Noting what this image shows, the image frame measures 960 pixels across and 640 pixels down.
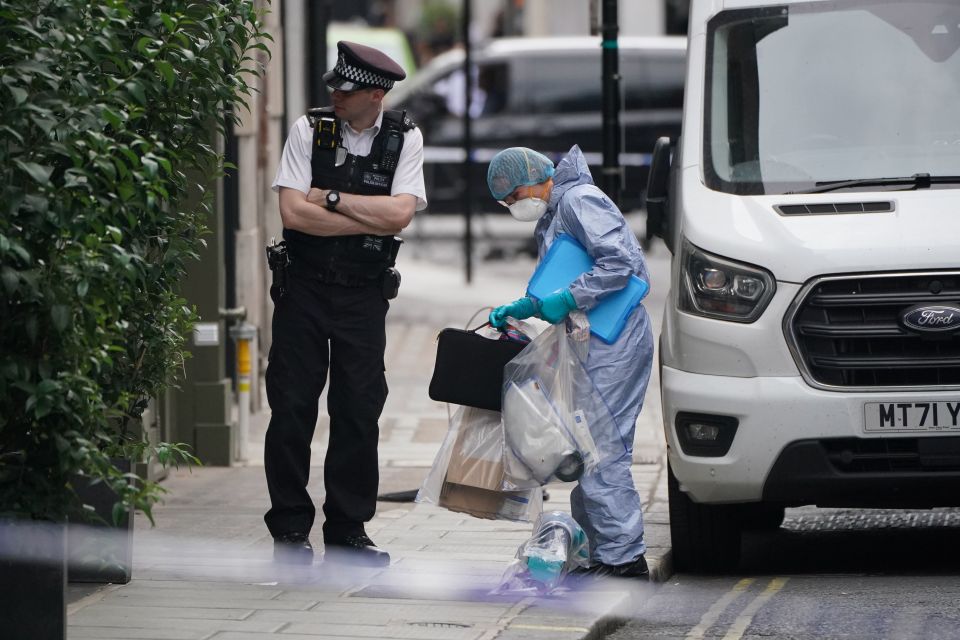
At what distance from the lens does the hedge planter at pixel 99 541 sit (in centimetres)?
614

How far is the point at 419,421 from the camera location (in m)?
11.6

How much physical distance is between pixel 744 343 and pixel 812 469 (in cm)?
51

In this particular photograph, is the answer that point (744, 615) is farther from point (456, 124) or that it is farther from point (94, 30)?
point (456, 124)

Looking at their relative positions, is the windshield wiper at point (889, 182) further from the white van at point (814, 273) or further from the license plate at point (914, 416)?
the license plate at point (914, 416)

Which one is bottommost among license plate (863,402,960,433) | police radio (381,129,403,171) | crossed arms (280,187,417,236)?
license plate (863,402,960,433)

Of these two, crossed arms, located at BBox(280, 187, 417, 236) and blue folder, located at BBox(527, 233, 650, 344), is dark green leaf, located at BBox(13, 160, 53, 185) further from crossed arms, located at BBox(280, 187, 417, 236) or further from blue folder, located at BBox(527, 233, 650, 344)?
blue folder, located at BBox(527, 233, 650, 344)

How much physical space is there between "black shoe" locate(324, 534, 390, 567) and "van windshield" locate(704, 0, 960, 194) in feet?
6.22

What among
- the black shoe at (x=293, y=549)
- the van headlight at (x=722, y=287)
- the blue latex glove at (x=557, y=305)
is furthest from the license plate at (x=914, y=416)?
the black shoe at (x=293, y=549)

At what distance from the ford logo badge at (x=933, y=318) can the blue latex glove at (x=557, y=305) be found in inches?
46.8

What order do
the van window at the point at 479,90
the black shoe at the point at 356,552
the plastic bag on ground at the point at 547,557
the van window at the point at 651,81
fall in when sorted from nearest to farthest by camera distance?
the plastic bag on ground at the point at 547,557
the black shoe at the point at 356,552
the van window at the point at 651,81
the van window at the point at 479,90

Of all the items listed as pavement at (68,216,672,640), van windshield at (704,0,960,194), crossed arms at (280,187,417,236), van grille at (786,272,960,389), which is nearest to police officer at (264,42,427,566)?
crossed arms at (280,187,417,236)

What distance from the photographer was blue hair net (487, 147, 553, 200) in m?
6.95

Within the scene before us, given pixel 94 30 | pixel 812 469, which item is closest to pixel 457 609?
pixel 812 469

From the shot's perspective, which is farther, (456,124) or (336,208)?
(456,124)
